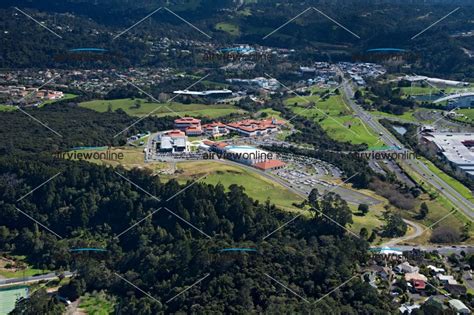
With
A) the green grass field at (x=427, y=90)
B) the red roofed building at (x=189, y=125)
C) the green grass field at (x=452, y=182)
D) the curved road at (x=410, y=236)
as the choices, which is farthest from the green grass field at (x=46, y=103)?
the curved road at (x=410, y=236)

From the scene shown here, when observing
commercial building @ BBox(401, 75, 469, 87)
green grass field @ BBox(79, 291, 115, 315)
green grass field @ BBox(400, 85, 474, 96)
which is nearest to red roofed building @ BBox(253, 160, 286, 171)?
green grass field @ BBox(79, 291, 115, 315)

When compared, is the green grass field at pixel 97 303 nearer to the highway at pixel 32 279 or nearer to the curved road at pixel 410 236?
the highway at pixel 32 279

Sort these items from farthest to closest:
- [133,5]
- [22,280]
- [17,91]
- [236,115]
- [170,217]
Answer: [133,5]
[17,91]
[236,115]
[170,217]
[22,280]

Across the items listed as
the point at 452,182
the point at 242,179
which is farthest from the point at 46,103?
the point at 452,182

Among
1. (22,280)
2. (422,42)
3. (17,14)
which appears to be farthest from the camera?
(17,14)

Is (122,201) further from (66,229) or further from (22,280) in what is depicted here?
(22,280)

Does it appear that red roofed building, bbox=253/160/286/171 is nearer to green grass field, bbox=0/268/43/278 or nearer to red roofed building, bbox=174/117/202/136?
red roofed building, bbox=174/117/202/136

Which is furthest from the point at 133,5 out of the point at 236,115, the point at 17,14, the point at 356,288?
the point at 356,288

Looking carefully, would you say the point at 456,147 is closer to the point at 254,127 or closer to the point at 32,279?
the point at 254,127
